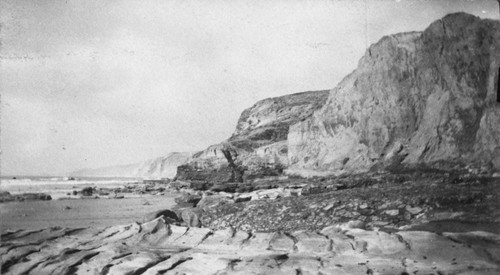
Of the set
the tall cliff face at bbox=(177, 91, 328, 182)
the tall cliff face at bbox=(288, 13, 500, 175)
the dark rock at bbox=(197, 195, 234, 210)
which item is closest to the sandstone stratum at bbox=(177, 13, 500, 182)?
the tall cliff face at bbox=(288, 13, 500, 175)

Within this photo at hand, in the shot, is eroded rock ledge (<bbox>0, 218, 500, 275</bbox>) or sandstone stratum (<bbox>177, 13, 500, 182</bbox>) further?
sandstone stratum (<bbox>177, 13, 500, 182</bbox>)

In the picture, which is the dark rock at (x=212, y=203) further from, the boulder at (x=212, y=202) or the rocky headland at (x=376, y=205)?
the rocky headland at (x=376, y=205)

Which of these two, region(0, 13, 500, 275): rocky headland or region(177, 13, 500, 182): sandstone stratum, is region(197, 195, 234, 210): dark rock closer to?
region(0, 13, 500, 275): rocky headland

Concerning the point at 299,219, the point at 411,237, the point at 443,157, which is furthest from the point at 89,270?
the point at 443,157

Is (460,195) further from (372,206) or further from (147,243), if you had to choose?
(147,243)

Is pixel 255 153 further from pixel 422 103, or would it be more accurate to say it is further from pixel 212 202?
pixel 212 202

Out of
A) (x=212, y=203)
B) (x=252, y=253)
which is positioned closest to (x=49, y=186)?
(x=212, y=203)
